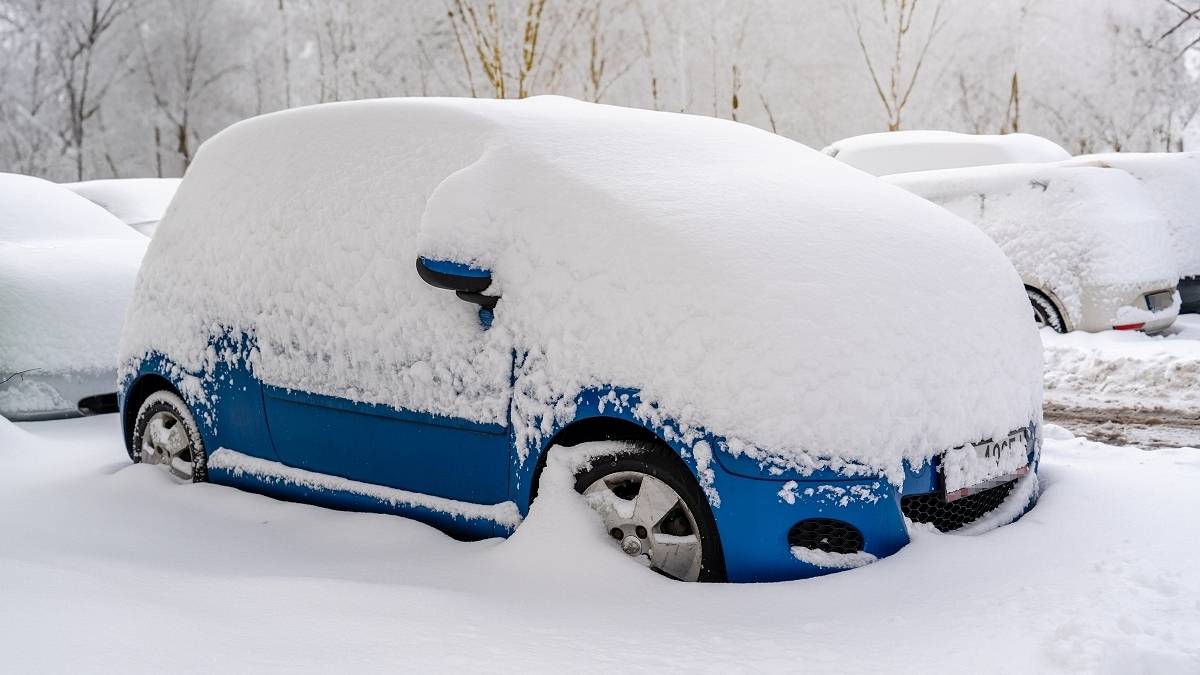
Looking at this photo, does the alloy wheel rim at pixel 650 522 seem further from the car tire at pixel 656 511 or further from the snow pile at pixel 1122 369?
the snow pile at pixel 1122 369

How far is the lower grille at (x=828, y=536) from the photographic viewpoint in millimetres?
2812

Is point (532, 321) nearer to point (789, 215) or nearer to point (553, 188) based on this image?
point (553, 188)

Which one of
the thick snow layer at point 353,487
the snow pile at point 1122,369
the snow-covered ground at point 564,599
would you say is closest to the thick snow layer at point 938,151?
the snow pile at point 1122,369

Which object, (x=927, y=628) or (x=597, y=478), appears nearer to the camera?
(x=927, y=628)

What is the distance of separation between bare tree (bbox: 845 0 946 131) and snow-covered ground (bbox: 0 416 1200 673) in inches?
836

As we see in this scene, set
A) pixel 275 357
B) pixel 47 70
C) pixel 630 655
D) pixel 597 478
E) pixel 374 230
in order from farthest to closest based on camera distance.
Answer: pixel 47 70 → pixel 275 357 → pixel 374 230 → pixel 597 478 → pixel 630 655

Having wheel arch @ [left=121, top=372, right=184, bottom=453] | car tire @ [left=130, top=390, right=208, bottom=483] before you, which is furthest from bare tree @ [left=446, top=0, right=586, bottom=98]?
car tire @ [left=130, top=390, right=208, bottom=483]

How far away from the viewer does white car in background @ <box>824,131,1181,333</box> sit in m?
7.39

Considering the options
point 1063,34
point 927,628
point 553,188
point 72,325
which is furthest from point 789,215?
point 1063,34

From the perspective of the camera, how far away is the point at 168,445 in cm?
427

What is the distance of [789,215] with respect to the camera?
10.2 feet

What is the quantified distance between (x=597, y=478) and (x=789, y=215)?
1022mm

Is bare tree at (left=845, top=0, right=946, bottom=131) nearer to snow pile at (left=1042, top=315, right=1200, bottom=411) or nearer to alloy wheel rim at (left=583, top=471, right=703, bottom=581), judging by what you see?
snow pile at (left=1042, top=315, right=1200, bottom=411)

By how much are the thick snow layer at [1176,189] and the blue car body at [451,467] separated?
6.29 meters
